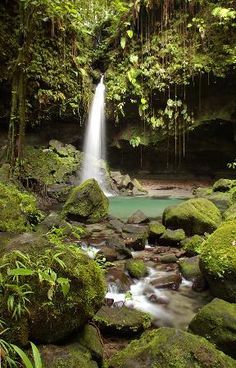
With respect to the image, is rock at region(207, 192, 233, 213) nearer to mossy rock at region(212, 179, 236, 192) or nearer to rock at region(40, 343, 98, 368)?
mossy rock at region(212, 179, 236, 192)

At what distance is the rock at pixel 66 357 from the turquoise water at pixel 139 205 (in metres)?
6.51

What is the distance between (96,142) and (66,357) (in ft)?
45.5

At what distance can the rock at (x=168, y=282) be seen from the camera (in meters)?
4.88

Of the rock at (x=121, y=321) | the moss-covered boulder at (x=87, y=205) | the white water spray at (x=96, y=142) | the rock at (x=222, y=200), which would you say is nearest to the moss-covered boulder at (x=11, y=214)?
the rock at (x=121, y=321)

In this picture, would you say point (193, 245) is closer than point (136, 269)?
No

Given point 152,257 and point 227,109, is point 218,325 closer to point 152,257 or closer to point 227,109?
point 152,257

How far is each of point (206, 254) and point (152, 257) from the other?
1741mm

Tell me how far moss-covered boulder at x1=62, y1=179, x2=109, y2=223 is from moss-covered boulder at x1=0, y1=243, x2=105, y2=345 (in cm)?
517

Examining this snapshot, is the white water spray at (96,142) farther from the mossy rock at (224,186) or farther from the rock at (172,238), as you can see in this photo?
the rock at (172,238)

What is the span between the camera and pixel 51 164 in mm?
13711

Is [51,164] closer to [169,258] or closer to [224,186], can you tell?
[224,186]

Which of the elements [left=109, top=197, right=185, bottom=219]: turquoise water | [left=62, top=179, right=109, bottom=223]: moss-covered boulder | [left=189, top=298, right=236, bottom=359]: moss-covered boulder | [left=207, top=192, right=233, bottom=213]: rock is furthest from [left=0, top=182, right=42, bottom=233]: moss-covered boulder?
[left=207, top=192, right=233, bottom=213]: rock

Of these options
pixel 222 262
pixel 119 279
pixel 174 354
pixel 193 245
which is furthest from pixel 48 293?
pixel 193 245

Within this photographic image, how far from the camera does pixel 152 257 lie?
6.00 m
